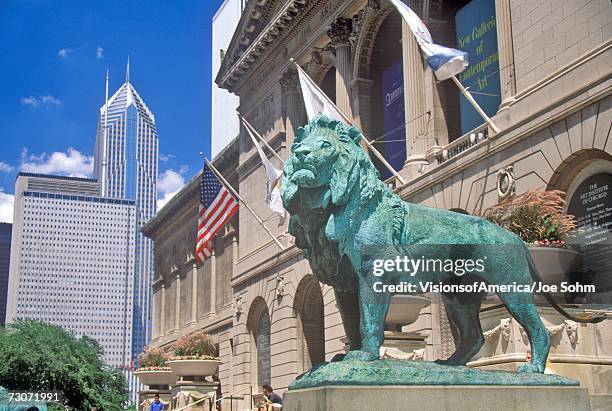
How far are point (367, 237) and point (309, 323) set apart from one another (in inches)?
1259

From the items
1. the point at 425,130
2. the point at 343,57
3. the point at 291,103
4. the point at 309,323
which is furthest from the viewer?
the point at 291,103

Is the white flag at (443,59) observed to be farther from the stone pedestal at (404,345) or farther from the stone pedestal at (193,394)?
the stone pedestal at (193,394)

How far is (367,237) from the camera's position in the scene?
789 cm

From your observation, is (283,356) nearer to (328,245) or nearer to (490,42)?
(490,42)

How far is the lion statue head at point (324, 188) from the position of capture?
8.03m

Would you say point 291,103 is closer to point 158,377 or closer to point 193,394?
point 193,394

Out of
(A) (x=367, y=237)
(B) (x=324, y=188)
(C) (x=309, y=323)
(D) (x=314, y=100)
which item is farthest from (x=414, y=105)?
(A) (x=367, y=237)

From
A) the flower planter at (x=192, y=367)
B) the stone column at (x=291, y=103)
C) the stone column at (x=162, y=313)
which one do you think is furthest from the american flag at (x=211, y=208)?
the stone column at (x=162, y=313)

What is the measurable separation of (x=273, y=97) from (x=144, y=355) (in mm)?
18781

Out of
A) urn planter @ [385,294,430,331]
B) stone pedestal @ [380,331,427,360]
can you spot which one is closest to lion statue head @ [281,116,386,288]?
urn planter @ [385,294,430,331]

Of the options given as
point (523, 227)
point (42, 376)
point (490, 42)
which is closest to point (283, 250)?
point (42, 376)

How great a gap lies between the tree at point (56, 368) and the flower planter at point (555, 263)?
79.5 feet

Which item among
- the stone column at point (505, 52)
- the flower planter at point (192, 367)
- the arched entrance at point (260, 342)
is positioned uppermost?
the stone column at point (505, 52)

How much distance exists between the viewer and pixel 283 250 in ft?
131
